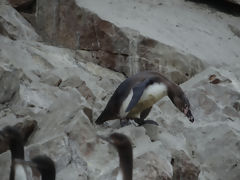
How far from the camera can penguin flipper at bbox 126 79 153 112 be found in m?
5.42

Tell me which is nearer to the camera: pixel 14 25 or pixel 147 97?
pixel 147 97

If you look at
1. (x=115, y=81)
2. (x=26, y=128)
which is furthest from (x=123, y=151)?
(x=115, y=81)

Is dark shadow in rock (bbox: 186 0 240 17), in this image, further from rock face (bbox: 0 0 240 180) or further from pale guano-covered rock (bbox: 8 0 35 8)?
pale guano-covered rock (bbox: 8 0 35 8)

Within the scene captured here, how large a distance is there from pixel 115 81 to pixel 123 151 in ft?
12.1

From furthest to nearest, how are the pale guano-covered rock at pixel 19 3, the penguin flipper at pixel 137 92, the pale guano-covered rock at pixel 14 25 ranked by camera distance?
the pale guano-covered rock at pixel 19 3, the pale guano-covered rock at pixel 14 25, the penguin flipper at pixel 137 92

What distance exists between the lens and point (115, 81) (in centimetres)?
763

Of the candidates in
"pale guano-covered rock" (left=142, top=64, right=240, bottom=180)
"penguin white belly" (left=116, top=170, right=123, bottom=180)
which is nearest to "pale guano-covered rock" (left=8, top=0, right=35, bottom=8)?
"pale guano-covered rock" (left=142, top=64, right=240, bottom=180)

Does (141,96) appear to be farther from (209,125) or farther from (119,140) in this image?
(119,140)

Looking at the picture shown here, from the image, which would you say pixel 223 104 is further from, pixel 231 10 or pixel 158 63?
pixel 231 10

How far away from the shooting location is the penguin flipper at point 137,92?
5.42 meters

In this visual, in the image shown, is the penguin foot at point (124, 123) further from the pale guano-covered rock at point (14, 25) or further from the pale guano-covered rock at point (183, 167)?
the pale guano-covered rock at point (14, 25)

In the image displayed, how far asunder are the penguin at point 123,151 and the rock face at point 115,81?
358mm

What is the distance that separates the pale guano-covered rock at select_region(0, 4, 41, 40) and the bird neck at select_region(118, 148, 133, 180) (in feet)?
14.2

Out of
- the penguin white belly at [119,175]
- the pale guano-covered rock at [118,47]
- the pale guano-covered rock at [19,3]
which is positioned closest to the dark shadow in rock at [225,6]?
the pale guano-covered rock at [118,47]
